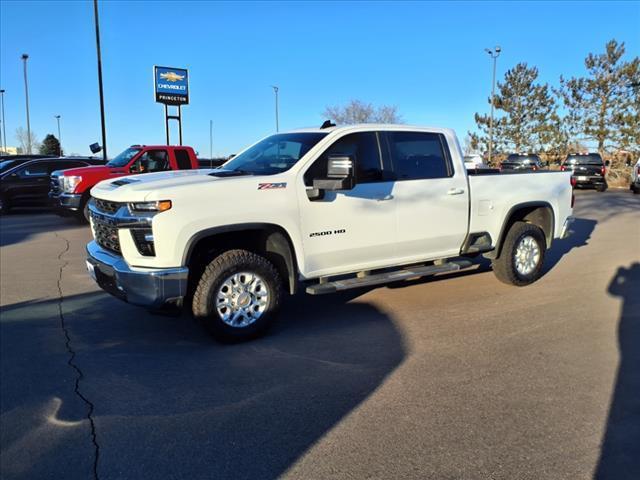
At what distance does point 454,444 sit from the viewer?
3143 millimetres

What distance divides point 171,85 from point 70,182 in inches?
525

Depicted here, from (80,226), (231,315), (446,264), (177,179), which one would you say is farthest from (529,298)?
(80,226)

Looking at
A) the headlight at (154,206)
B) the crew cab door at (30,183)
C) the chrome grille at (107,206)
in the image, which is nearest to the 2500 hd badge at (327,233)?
the headlight at (154,206)

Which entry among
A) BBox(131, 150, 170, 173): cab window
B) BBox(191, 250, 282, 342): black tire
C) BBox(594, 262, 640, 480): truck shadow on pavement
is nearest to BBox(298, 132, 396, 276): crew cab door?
BBox(191, 250, 282, 342): black tire

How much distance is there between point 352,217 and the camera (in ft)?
17.1

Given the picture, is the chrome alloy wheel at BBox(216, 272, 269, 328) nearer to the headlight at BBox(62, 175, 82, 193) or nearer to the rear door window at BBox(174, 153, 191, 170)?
the headlight at BBox(62, 175, 82, 193)

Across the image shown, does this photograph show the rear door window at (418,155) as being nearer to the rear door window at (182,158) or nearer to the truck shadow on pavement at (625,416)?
the truck shadow on pavement at (625,416)

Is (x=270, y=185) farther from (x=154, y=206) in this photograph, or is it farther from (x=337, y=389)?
(x=337, y=389)

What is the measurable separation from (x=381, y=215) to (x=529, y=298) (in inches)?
92.8

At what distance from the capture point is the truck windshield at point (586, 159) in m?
26.2

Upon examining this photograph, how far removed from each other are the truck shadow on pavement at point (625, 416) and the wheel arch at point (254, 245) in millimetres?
2782

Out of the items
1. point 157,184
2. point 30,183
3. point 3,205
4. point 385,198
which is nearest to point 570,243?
point 385,198

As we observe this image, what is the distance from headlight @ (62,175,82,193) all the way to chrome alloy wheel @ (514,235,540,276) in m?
10.1

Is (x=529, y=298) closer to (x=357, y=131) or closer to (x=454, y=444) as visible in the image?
(x=357, y=131)
